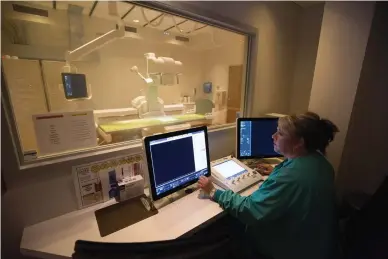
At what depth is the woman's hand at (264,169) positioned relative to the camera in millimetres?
1563

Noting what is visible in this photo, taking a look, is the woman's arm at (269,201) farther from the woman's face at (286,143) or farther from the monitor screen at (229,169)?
the monitor screen at (229,169)

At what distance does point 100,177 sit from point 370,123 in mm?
2139

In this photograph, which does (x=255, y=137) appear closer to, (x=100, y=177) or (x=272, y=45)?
(x=272, y=45)

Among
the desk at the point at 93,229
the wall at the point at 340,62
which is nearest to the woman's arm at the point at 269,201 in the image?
the desk at the point at 93,229

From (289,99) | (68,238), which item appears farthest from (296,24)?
(68,238)

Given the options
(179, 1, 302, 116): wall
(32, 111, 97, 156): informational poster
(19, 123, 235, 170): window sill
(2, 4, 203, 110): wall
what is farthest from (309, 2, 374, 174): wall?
(2, 4, 203, 110): wall

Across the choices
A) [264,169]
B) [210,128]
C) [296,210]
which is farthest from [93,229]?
[264,169]

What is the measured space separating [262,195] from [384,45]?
166 centimetres

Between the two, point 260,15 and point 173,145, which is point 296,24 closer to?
point 260,15

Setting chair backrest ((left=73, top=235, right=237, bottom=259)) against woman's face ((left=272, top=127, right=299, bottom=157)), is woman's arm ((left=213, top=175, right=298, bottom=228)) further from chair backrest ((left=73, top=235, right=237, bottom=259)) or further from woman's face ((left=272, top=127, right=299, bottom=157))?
chair backrest ((left=73, top=235, right=237, bottom=259))

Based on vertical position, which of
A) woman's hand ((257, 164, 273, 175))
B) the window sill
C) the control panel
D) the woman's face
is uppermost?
the woman's face

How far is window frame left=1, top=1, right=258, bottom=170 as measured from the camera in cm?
85

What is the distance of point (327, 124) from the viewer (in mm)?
977

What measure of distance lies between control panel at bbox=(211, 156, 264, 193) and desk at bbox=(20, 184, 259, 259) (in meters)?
0.21
